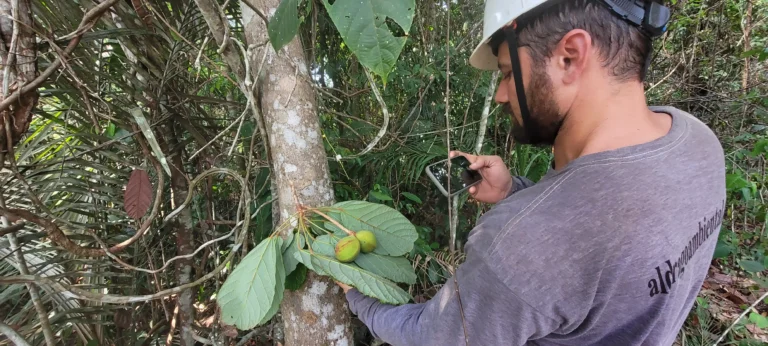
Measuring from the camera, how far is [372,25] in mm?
618

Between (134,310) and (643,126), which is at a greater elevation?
(643,126)

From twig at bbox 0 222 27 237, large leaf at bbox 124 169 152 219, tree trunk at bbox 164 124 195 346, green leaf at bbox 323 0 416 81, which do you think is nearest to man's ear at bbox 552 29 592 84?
green leaf at bbox 323 0 416 81

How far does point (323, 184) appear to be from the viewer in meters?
1.17

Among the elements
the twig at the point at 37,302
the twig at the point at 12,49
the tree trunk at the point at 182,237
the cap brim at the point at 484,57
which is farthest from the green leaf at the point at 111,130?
the cap brim at the point at 484,57

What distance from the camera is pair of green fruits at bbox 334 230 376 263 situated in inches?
38.2

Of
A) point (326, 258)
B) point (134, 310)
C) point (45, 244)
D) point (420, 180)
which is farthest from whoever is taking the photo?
point (420, 180)

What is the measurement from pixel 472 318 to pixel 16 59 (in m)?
1.29

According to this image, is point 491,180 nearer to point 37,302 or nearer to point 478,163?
point 478,163

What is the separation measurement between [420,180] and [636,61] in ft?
5.42

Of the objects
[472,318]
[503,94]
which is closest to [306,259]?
[472,318]

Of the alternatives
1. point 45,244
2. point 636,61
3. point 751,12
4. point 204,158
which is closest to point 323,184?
point 636,61

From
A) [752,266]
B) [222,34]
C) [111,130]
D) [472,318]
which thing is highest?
[222,34]

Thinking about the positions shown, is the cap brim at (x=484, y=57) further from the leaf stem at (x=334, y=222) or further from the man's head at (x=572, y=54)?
→ the leaf stem at (x=334, y=222)

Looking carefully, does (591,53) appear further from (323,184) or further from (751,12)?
(751,12)
